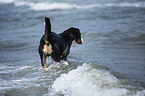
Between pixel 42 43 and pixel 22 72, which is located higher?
pixel 42 43

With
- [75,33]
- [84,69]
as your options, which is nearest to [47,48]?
[84,69]

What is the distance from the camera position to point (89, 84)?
436 cm

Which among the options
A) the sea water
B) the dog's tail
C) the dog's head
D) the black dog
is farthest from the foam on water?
the dog's head

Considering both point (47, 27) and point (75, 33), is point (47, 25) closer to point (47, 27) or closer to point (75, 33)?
point (47, 27)

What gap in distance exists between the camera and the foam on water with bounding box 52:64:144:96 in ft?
13.2

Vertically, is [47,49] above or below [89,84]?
above

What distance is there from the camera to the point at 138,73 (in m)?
5.22

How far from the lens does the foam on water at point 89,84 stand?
13.2 feet

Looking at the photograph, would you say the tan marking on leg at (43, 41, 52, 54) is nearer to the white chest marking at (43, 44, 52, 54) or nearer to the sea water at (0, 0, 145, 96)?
the white chest marking at (43, 44, 52, 54)

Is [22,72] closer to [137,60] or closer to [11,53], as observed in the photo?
[11,53]

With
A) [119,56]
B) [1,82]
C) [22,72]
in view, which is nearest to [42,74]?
[22,72]

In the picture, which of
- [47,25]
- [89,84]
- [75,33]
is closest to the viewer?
[89,84]

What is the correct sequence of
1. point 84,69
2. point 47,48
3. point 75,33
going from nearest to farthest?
point 84,69, point 47,48, point 75,33

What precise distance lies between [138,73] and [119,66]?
68cm
